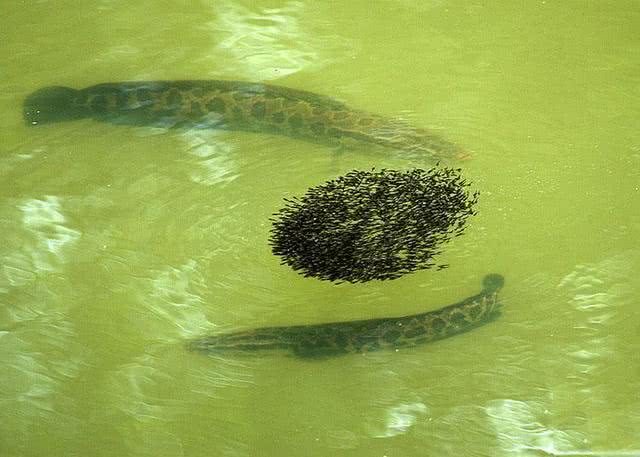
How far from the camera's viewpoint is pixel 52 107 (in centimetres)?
356

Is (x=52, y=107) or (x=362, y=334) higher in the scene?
(x=52, y=107)

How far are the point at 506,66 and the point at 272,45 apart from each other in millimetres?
1017

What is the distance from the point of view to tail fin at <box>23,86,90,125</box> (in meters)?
3.52

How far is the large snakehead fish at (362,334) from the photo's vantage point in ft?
8.87

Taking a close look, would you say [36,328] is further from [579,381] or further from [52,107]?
[579,381]

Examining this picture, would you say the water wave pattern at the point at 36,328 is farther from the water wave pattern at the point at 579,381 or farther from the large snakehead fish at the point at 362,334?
the water wave pattern at the point at 579,381

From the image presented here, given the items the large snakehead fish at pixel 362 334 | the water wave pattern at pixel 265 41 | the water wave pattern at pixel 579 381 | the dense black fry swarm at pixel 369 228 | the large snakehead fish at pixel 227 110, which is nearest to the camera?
the water wave pattern at pixel 579 381

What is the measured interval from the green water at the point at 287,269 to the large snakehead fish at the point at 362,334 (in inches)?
1.6

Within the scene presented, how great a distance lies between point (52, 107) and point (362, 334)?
167cm

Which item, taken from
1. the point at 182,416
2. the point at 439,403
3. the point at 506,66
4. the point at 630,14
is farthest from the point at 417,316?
the point at 630,14

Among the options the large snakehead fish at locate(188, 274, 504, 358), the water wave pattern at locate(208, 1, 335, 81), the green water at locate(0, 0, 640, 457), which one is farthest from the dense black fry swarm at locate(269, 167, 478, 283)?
the water wave pattern at locate(208, 1, 335, 81)

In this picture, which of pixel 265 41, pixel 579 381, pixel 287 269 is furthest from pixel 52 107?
pixel 579 381

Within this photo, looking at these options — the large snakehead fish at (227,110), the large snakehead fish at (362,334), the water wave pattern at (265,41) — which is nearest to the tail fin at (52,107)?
the large snakehead fish at (227,110)

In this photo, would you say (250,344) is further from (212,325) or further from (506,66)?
(506,66)
